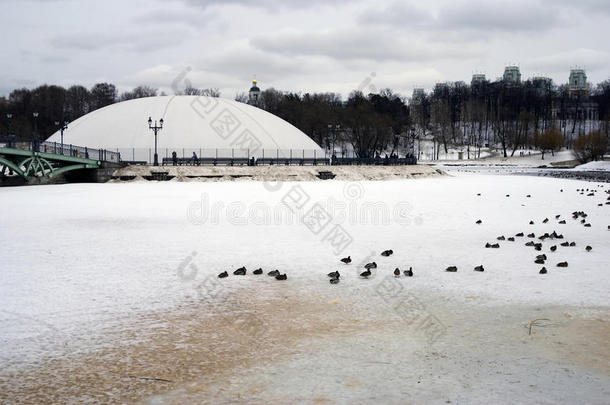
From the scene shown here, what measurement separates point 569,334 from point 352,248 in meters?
6.55

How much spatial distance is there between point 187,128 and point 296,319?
185 feet

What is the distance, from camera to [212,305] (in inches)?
324

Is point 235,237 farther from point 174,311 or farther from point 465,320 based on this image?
point 465,320

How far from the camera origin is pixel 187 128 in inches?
2425

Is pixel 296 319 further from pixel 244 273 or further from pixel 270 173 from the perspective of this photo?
pixel 270 173

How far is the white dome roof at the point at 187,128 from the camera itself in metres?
59.2

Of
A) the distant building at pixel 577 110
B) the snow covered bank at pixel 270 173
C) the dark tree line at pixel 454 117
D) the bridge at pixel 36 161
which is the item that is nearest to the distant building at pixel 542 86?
the dark tree line at pixel 454 117

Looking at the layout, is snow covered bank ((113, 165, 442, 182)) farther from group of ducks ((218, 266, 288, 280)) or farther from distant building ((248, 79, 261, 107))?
distant building ((248, 79, 261, 107))

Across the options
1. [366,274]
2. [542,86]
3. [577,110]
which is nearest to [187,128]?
[366,274]

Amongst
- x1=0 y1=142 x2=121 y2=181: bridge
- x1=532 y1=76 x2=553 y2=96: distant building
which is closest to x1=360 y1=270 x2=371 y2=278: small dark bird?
x1=0 y1=142 x2=121 y2=181: bridge

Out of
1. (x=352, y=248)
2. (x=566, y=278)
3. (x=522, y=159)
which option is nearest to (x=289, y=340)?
(x=566, y=278)

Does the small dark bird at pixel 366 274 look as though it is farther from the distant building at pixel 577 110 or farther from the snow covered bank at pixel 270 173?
the distant building at pixel 577 110

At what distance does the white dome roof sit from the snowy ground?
45.3 meters

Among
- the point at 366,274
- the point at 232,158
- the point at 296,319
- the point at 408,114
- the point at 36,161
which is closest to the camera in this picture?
the point at 296,319
